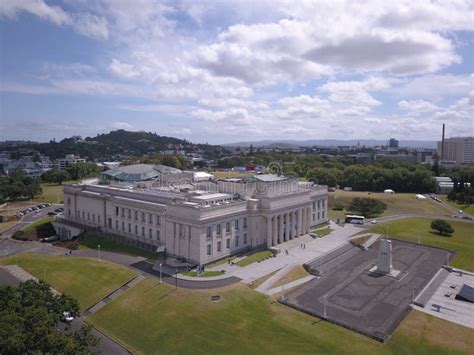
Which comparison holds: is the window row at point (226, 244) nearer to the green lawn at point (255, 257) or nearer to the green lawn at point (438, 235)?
the green lawn at point (255, 257)

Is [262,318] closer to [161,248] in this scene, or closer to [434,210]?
[161,248]

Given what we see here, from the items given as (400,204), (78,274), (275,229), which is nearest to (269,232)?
(275,229)

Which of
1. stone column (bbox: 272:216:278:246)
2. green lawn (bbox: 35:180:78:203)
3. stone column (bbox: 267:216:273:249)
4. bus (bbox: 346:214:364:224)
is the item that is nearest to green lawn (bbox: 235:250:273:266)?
stone column (bbox: 267:216:273:249)

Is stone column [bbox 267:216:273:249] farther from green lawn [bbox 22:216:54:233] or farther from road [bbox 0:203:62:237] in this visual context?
road [bbox 0:203:62:237]

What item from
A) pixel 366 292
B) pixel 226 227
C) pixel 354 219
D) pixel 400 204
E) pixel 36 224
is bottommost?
pixel 366 292

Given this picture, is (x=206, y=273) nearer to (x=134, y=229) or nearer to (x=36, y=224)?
(x=134, y=229)

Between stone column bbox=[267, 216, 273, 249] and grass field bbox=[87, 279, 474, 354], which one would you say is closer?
grass field bbox=[87, 279, 474, 354]
